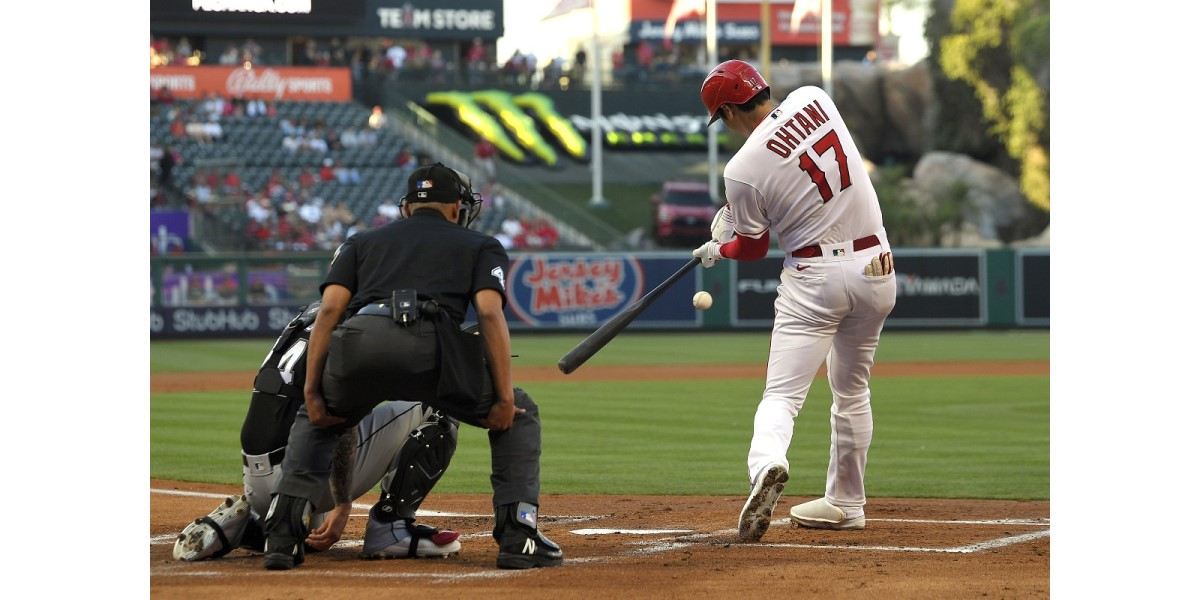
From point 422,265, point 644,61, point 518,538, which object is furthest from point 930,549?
point 644,61

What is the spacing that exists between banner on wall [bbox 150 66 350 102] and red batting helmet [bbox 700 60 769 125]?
31.5 meters

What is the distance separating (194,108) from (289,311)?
1174 cm

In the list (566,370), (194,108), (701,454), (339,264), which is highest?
(194,108)

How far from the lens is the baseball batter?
638 cm

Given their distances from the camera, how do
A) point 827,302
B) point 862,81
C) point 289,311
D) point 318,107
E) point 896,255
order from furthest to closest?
point 862,81, point 318,107, point 896,255, point 289,311, point 827,302

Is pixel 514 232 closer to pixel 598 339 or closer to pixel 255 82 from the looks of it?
pixel 255 82

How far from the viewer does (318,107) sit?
3806cm

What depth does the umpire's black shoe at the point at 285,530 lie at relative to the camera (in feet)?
18.2

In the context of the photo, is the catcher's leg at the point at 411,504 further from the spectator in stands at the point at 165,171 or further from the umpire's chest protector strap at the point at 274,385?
the spectator in stands at the point at 165,171

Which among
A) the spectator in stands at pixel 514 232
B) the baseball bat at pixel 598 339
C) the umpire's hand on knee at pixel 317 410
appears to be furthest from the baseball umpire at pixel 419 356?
the spectator in stands at pixel 514 232

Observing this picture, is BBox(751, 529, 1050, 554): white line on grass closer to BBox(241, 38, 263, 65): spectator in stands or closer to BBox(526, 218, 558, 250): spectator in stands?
BBox(526, 218, 558, 250): spectator in stands

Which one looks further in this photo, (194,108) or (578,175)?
(578,175)

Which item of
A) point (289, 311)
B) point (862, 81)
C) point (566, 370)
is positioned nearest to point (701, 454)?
point (566, 370)
